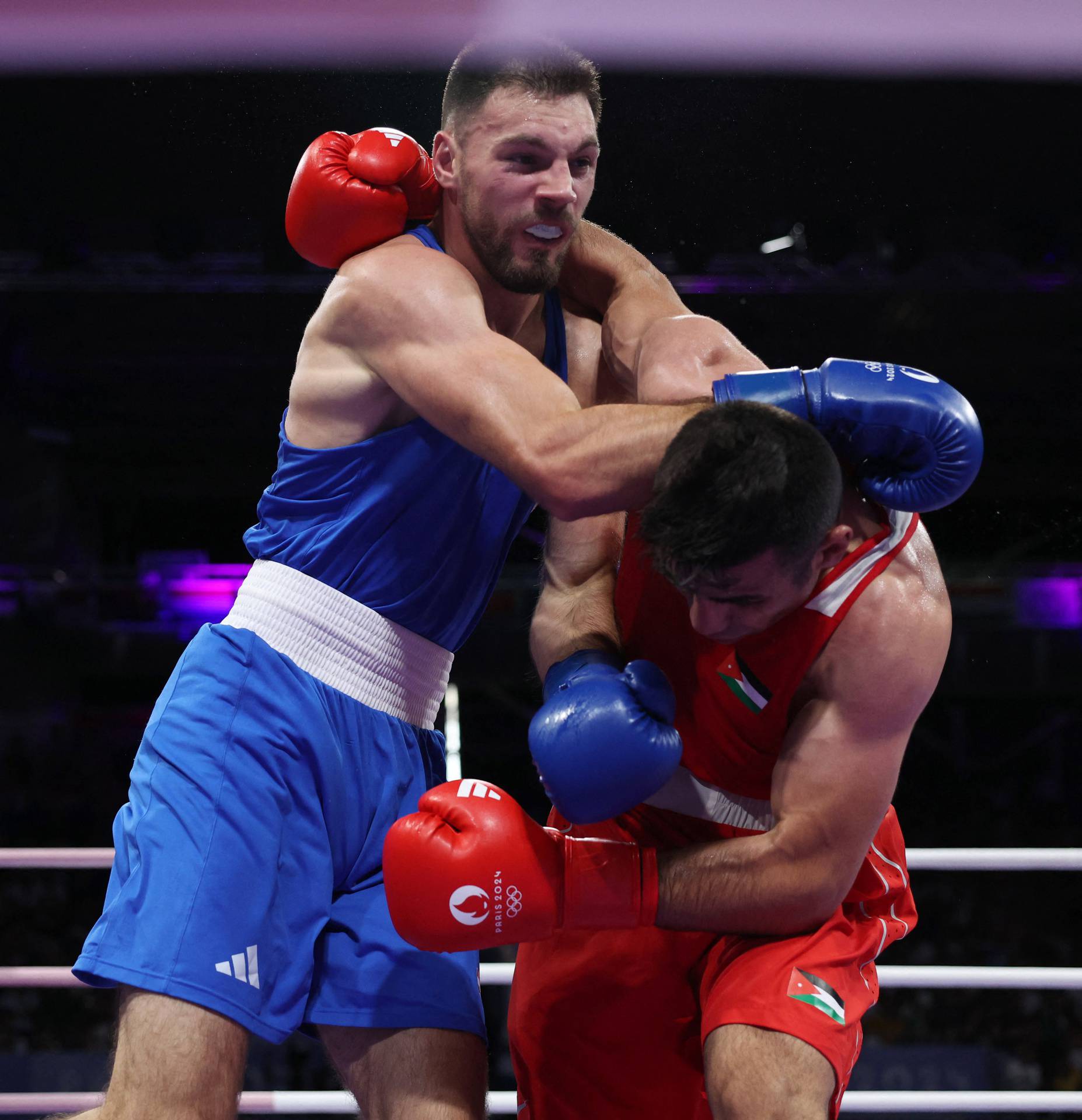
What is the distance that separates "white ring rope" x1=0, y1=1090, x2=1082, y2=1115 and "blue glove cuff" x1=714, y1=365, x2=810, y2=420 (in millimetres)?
1517

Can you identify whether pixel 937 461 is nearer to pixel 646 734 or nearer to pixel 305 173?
pixel 646 734

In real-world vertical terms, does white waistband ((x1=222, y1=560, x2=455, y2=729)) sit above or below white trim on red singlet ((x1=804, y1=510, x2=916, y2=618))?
below

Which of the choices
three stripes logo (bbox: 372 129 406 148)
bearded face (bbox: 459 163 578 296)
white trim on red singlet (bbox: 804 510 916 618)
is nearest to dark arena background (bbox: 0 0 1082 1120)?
three stripes logo (bbox: 372 129 406 148)

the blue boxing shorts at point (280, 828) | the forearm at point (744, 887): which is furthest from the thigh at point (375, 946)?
the forearm at point (744, 887)

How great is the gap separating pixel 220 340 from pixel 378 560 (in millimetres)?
7276

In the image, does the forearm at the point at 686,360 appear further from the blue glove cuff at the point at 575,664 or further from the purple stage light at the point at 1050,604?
the purple stage light at the point at 1050,604

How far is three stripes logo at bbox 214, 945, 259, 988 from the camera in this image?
1.73 metres

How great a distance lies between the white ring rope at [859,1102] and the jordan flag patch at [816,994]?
2.51 ft

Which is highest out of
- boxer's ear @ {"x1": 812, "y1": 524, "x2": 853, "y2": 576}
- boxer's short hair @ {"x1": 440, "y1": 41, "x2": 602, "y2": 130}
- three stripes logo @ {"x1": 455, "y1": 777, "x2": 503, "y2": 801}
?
boxer's short hair @ {"x1": 440, "y1": 41, "x2": 602, "y2": 130}

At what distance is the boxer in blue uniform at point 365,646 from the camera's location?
1.75m

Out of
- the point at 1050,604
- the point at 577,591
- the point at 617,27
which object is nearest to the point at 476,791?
the point at 577,591

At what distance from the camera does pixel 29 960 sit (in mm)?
7871

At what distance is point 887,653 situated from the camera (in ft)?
5.90

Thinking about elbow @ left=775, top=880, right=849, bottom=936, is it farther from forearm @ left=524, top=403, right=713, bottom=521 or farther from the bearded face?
the bearded face
